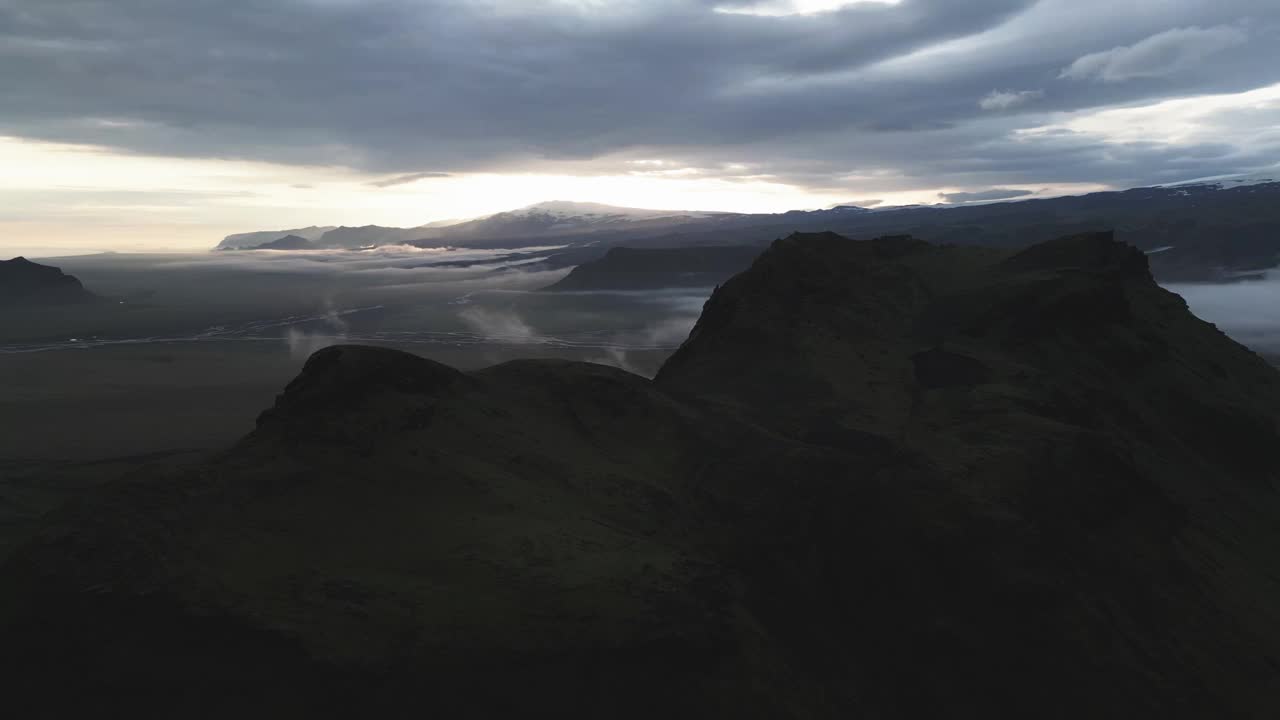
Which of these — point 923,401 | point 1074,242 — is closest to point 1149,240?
point 1074,242

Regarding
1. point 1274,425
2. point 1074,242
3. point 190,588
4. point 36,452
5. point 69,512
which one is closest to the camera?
point 190,588

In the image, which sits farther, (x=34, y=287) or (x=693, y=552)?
(x=34, y=287)

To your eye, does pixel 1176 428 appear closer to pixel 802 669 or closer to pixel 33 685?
pixel 802 669

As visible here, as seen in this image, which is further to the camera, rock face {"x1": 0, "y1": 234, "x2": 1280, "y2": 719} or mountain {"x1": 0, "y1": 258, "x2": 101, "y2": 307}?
mountain {"x1": 0, "y1": 258, "x2": 101, "y2": 307}

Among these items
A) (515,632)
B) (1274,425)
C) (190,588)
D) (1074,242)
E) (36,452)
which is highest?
(1074,242)
